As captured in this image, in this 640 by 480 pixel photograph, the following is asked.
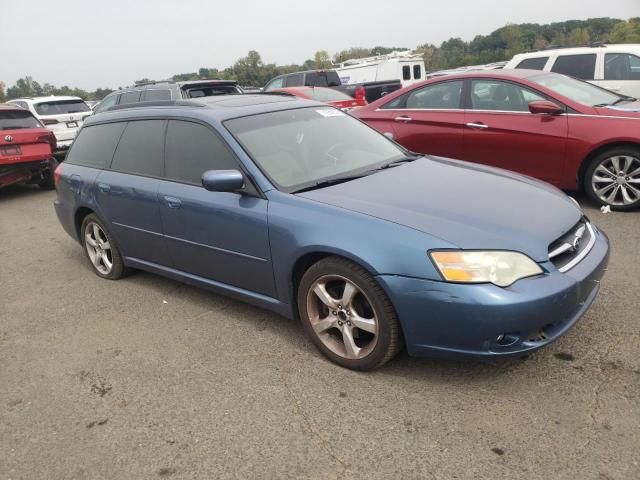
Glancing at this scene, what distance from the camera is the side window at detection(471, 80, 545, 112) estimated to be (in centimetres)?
612

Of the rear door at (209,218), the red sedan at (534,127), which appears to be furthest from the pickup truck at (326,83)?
the rear door at (209,218)

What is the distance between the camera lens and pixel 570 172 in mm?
5859

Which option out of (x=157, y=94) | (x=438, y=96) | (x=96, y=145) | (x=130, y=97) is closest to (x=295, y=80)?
(x=130, y=97)

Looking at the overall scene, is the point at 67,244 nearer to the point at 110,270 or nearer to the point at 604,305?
the point at 110,270

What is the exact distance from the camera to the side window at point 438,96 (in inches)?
261

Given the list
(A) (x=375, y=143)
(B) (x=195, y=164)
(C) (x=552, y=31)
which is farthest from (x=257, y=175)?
(C) (x=552, y=31)

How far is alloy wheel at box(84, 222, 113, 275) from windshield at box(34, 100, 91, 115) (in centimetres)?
895

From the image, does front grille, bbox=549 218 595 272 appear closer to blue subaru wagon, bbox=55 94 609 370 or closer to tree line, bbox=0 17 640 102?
blue subaru wagon, bbox=55 94 609 370

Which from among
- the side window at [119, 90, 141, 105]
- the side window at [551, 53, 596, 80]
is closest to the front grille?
the side window at [551, 53, 596, 80]

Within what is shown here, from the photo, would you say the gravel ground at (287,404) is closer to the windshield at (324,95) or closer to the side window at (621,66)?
the side window at (621,66)

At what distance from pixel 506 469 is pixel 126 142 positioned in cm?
376

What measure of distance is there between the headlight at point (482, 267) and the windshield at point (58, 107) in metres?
12.4

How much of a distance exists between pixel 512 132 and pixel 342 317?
3.96 meters

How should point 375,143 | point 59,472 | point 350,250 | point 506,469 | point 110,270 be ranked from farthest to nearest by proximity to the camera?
point 110,270
point 375,143
point 350,250
point 59,472
point 506,469
